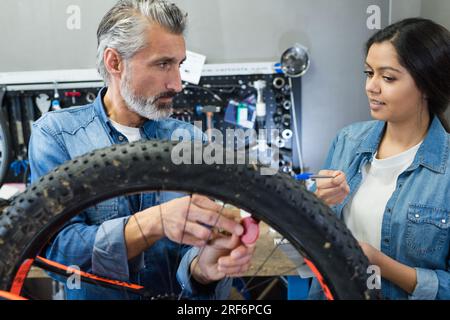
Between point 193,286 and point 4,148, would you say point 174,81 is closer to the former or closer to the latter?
point 193,286

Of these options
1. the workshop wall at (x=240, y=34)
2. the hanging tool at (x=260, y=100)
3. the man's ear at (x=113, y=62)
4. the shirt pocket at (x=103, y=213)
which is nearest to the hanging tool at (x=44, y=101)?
the workshop wall at (x=240, y=34)

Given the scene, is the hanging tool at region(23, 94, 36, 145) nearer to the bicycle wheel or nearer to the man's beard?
the man's beard

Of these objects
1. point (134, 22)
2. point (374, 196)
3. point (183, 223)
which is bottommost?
point (374, 196)

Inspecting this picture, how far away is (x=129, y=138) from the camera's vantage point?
2.79 feet

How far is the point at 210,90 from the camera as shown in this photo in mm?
1730

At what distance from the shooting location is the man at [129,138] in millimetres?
606

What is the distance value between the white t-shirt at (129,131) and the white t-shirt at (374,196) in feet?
1.62

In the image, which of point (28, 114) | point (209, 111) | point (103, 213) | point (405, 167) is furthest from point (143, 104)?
point (28, 114)

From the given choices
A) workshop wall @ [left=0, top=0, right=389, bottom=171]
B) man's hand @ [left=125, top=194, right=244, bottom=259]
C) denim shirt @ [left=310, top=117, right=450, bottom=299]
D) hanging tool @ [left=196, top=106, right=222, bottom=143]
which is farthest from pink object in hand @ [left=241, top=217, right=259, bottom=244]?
workshop wall @ [left=0, top=0, right=389, bottom=171]

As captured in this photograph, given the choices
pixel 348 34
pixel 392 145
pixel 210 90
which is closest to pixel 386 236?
pixel 392 145

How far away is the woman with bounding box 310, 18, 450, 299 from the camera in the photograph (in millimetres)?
796

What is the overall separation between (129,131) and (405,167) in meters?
0.60

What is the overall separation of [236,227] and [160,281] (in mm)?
407
